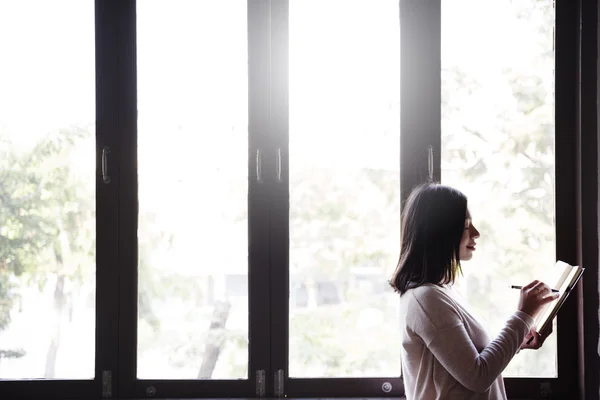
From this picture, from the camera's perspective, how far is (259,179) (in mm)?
1939

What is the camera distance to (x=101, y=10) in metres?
1.96

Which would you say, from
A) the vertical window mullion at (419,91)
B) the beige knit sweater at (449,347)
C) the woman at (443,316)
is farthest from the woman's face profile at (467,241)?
the vertical window mullion at (419,91)

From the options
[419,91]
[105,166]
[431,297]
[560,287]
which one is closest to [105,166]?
[105,166]

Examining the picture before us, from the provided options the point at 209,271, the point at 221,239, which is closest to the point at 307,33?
the point at 221,239

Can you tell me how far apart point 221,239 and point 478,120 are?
3.32ft

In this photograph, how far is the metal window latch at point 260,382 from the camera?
193 centimetres

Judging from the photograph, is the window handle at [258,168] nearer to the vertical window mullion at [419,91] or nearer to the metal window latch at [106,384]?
the vertical window mullion at [419,91]

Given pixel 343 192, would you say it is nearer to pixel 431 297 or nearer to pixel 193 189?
pixel 193 189

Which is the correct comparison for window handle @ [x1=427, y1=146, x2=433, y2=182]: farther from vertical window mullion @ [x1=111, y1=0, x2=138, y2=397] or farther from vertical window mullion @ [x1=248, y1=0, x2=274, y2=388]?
vertical window mullion @ [x1=111, y1=0, x2=138, y2=397]

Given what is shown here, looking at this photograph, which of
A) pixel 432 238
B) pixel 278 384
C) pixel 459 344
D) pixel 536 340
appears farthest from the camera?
pixel 278 384

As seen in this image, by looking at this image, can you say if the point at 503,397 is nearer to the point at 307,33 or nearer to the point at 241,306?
the point at 241,306

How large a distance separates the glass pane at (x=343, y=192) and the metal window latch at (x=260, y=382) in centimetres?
12

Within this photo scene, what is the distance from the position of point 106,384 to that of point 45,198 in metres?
0.69

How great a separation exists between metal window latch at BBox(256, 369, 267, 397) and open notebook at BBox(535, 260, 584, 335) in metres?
0.92
